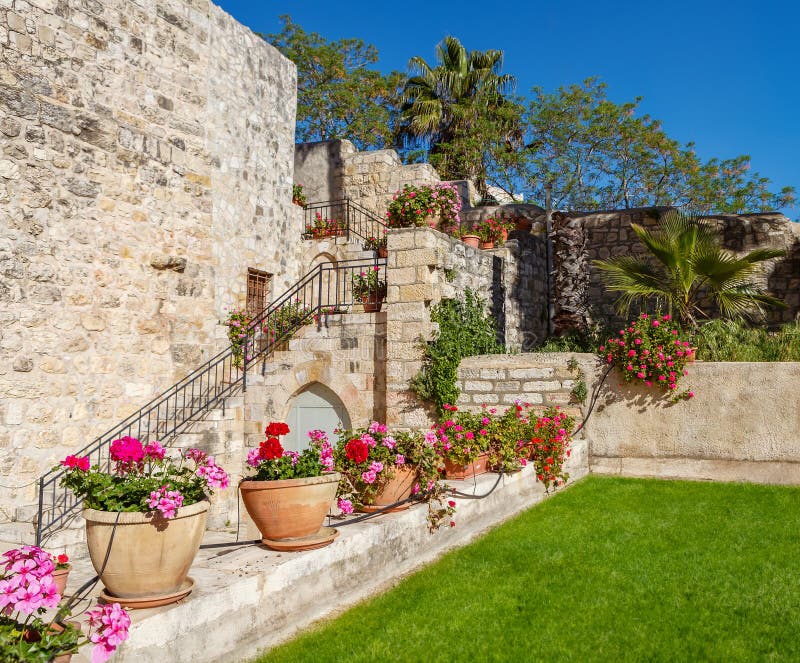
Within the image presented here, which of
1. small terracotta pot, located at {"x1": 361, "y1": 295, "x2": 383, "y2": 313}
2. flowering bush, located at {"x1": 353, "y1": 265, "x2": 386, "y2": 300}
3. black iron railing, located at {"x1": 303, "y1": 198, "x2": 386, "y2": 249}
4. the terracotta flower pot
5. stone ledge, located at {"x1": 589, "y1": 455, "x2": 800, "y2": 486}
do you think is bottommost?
stone ledge, located at {"x1": 589, "y1": 455, "x2": 800, "y2": 486}

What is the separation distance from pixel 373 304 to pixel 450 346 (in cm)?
134

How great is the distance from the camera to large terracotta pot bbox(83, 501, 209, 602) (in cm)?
319

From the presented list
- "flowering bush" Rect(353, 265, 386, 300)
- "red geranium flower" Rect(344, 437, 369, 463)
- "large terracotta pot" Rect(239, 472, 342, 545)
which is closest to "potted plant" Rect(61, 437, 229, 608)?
"large terracotta pot" Rect(239, 472, 342, 545)

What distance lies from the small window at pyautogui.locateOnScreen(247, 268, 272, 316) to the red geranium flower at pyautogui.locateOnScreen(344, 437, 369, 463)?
7324mm

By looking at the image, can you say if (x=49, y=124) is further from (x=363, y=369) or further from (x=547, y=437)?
(x=547, y=437)

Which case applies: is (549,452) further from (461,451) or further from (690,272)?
(690,272)

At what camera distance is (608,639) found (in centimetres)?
385

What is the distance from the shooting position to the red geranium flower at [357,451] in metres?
5.16

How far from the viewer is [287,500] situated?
4191 mm

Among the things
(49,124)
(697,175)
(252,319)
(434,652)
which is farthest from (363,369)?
(697,175)

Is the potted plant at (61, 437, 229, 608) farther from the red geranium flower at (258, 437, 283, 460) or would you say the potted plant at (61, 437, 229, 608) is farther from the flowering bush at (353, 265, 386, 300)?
the flowering bush at (353, 265, 386, 300)

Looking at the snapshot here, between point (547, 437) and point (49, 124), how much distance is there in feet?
23.1

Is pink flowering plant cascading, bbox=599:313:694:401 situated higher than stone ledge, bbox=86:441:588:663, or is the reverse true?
A: pink flowering plant cascading, bbox=599:313:694:401

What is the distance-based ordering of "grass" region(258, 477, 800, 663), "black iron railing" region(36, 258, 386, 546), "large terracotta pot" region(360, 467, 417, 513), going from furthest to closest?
"black iron railing" region(36, 258, 386, 546), "large terracotta pot" region(360, 467, 417, 513), "grass" region(258, 477, 800, 663)
